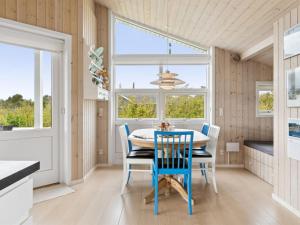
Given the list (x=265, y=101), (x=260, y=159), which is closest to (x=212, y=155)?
(x=260, y=159)

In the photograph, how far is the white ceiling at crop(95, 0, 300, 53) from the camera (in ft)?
9.89

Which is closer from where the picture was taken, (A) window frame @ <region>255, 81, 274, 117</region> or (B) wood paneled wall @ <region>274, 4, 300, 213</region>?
(B) wood paneled wall @ <region>274, 4, 300, 213</region>

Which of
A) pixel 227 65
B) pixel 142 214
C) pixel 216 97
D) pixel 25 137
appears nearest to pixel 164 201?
pixel 142 214

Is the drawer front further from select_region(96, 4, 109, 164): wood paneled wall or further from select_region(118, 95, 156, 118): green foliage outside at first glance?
select_region(118, 95, 156, 118): green foliage outside

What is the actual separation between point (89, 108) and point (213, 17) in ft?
8.38

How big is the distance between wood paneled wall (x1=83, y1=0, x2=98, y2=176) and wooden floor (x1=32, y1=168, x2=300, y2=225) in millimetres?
614

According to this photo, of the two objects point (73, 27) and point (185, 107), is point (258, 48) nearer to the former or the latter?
point (185, 107)

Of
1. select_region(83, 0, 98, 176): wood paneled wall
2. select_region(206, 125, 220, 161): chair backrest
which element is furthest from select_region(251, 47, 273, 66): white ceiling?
select_region(83, 0, 98, 176): wood paneled wall

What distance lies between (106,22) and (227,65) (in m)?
2.60

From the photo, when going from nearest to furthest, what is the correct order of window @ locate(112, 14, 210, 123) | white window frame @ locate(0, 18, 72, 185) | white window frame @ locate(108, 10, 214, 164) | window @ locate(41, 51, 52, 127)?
white window frame @ locate(0, 18, 72, 185) < window @ locate(41, 51, 52, 127) < white window frame @ locate(108, 10, 214, 164) < window @ locate(112, 14, 210, 123)

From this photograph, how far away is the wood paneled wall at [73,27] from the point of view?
3174mm

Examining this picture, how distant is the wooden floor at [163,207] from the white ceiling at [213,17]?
7.70 feet

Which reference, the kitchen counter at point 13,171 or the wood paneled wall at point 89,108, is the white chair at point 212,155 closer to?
the wood paneled wall at point 89,108

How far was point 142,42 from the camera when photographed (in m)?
4.92
